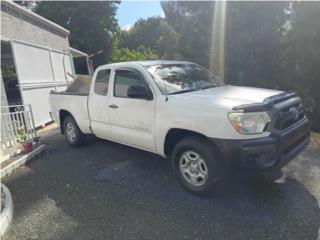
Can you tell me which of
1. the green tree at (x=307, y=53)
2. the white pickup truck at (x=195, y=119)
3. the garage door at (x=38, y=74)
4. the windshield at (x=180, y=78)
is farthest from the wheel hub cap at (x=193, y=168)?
the green tree at (x=307, y=53)

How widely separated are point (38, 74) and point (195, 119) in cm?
804

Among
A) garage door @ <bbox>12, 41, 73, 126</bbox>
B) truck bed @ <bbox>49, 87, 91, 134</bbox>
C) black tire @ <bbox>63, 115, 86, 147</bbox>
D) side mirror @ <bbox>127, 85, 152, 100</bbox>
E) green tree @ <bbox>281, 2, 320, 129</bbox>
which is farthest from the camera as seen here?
green tree @ <bbox>281, 2, 320, 129</bbox>

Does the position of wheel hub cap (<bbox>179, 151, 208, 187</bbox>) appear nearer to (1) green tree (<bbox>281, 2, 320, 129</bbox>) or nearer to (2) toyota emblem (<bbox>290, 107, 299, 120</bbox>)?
(2) toyota emblem (<bbox>290, 107, 299, 120</bbox>)

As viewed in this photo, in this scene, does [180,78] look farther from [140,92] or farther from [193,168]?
[193,168]

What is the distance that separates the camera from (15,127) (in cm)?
641

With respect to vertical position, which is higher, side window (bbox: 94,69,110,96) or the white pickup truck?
side window (bbox: 94,69,110,96)

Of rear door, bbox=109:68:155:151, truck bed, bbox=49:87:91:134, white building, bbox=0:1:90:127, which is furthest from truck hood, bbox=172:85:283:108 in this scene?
white building, bbox=0:1:90:127

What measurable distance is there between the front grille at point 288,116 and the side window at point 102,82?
2.96 metres

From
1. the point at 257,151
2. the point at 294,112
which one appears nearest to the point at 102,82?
the point at 257,151

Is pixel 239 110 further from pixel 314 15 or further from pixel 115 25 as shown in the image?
pixel 115 25

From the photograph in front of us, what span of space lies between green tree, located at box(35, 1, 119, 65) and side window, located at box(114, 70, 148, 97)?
75.5 ft

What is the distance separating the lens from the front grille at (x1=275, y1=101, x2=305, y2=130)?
3.35 m

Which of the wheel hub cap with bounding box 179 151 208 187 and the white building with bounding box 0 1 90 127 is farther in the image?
the white building with bounding box 0 1 90 127

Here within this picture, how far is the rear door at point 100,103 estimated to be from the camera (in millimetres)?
5016
